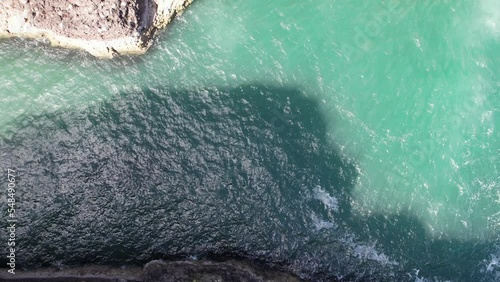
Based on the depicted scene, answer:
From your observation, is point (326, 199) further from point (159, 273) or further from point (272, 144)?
point (159, 273)

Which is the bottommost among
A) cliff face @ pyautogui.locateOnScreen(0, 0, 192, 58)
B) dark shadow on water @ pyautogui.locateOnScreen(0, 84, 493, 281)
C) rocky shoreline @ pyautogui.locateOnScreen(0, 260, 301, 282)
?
rocky shoreline @ pyautogui.locateOnScreen(0, 260, 301, 282)

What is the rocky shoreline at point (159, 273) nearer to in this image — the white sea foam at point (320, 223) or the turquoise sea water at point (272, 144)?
the turquoise sea water at point (272, 144)

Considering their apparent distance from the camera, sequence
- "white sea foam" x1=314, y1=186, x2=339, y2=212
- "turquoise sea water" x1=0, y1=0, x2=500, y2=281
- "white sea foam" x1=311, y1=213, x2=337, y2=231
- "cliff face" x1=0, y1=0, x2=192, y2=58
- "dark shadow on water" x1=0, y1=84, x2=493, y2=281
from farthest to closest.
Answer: "white sea foam" x1=314, y1=186, x2=339, y2=212 → "white sea foam" x1=311, y1=213, x2=337, y2=231 → "cliff face" x1=0, y1=0, x2=192, y2=58 → "turquoise sea water" x1=0, y1=0, x2=500, y2=281 → "dark shadow on water" x1=0, y1=84, x2=493, y2=281

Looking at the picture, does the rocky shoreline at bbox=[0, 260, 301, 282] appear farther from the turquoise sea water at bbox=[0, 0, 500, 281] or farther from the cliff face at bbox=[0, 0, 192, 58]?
the cliff face at bbox=[0, 0, 192, 58]

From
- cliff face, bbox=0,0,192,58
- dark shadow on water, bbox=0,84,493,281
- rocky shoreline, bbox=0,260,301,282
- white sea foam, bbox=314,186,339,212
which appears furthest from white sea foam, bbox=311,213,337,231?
cliff face, bbox=0,0,192,58

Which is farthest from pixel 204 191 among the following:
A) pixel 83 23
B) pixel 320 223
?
pixel 83 23

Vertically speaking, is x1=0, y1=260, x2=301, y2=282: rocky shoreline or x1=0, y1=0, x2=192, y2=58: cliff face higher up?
x1=0, y1=0, x2=192, y2=58: cliff face

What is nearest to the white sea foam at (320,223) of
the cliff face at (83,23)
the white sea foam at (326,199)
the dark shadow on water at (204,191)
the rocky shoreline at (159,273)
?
the dark shadow on water at (204,191)
